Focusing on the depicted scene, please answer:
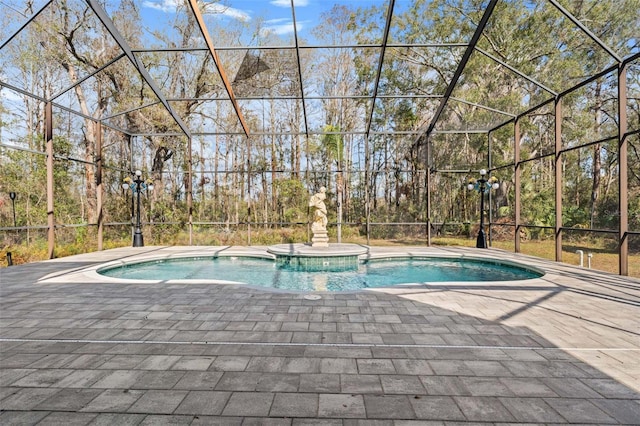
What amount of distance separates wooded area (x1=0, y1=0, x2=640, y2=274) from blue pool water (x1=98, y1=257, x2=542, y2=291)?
8.99 feet

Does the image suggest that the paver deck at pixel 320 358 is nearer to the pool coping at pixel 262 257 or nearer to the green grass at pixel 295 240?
the pool coping at pixel 262 257

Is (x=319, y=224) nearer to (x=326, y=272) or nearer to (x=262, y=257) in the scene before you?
(x=262, y=257)

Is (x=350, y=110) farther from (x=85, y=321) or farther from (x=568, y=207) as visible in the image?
(x=85, y=321)

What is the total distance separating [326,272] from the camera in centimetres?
791

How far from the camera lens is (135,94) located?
44.2ft

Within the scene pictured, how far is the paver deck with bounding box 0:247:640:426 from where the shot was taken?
204 cm

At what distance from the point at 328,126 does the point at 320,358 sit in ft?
38.2

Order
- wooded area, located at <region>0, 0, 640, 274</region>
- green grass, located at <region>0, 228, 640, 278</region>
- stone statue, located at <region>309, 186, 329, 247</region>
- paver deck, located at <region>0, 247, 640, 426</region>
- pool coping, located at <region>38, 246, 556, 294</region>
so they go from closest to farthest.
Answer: paver deck, located at <region>0, 247, 640, 426</region> → pool coping, located at <region>38, 246, 556, 294</region> → stone statue, located at <region>309, 186, 329, 247</region> → green grass, located at <region>0, 228, 640, 278</region> → wooded area, located at <region>0, 0, 640, 274</region>

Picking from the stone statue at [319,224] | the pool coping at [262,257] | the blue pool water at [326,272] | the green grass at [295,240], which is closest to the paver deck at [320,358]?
the pool coping at [262,257]

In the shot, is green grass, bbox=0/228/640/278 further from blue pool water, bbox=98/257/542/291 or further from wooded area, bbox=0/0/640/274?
blue pool water, bbox=98/257/542/291

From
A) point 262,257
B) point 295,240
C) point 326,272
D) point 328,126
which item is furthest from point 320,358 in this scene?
point 328,126

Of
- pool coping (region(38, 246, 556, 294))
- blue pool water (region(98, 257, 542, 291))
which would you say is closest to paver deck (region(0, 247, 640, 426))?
pool coping (region(38, 246, 556, 294))

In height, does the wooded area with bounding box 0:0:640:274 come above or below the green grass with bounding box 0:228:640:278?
above

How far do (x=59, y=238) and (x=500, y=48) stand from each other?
1590 cm
